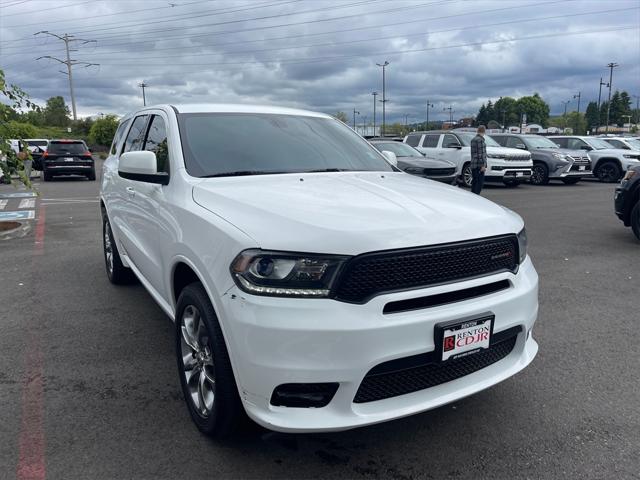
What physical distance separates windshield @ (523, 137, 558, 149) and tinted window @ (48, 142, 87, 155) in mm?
17321

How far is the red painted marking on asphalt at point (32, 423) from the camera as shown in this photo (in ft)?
8.78

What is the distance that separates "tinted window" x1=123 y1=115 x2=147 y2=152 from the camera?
4.64 meters

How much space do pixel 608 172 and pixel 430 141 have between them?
7.79 m

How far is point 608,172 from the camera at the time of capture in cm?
2055

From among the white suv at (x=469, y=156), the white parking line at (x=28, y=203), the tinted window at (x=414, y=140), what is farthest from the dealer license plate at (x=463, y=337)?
the tinted window at (x=414, y=140)

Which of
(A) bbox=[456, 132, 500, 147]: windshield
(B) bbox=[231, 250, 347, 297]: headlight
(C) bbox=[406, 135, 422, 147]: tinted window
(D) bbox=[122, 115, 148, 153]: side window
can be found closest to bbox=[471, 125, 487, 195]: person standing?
(A) bbox=[456, 132, 500, 147]: windshield

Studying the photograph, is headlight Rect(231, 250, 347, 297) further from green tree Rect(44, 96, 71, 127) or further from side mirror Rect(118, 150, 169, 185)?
green tree Rect(44, 96, 71, 127)

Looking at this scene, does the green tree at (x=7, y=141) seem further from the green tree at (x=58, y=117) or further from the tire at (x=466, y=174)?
the green tree at (x=58, y=117)

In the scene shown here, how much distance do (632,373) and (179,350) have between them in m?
3.09

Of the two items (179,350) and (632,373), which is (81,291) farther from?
(632,373)

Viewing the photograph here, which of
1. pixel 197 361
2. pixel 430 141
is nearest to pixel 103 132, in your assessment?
pixel 430 141

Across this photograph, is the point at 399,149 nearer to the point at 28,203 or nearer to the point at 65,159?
the point at 28,203

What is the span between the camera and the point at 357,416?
240 cm

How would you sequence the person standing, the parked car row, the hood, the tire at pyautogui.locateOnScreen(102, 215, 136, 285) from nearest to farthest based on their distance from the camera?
the hood < the tire at pyautogui.locateOnScreen(102, 215, 136, 285) < the person standing < the parked car row
